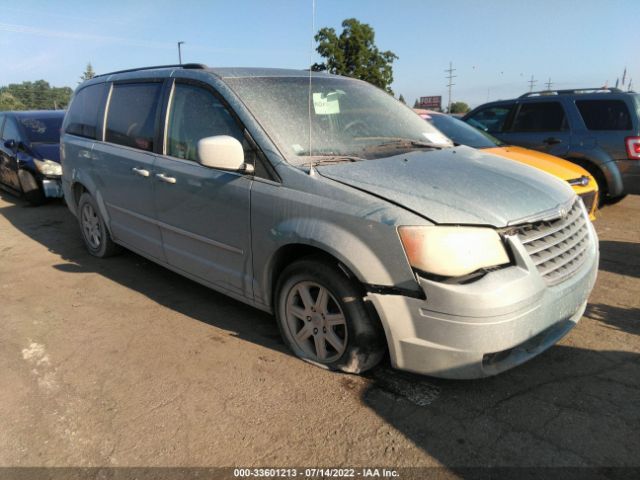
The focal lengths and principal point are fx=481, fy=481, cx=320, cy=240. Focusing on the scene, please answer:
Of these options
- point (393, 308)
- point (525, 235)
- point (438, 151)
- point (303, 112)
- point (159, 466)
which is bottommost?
point (159, 466)

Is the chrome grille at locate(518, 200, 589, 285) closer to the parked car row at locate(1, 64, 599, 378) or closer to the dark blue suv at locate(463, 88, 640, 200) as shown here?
the parked car row at locate(1, 64, 599, 378)

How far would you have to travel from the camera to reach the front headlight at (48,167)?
797cm

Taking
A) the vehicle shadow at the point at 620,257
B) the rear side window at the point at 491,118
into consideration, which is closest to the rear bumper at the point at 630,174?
the vehicle shadow at the point at 620,257

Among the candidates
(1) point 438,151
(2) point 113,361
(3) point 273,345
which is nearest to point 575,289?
(1) point 438,151

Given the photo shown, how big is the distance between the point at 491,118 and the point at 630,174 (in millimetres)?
2341

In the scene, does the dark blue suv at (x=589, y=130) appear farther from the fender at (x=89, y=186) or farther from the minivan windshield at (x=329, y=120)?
the fender at (x=89, y=186)

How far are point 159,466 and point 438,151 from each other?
2.58 meters

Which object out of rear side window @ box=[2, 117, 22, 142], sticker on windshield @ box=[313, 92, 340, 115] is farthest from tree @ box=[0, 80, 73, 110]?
sticker on windshield @ box=[313, 92, 340, 115]

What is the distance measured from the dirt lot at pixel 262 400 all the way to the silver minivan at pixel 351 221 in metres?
0.27

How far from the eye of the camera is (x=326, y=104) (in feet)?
11.3

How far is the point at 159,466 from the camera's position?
223cm

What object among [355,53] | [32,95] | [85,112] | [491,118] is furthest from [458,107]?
[85,112]

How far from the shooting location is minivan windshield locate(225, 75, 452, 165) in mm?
3041

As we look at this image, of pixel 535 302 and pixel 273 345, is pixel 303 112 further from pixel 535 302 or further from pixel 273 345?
pixel 535 302
